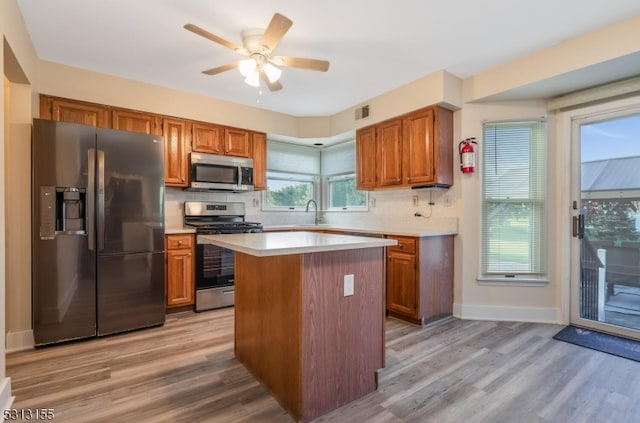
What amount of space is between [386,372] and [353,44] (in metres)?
2.69

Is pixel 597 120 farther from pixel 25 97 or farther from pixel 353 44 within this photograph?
pixel 25 97

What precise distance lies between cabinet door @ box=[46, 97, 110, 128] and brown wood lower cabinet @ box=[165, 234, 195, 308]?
56.4 inches

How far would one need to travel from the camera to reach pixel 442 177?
346 cm

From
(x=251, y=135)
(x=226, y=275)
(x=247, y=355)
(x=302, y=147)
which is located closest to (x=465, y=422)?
(x=247, y=355)

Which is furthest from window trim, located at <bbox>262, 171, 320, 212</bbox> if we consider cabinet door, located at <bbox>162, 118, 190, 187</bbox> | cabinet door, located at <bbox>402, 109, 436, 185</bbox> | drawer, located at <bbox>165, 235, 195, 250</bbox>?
cabinet door, located at <bbox>402, 109, 436, 185</bbox>

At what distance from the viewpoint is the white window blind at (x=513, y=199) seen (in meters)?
3.37

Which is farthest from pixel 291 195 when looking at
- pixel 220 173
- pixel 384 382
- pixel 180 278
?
pixel 384 382

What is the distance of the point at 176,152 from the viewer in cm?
385

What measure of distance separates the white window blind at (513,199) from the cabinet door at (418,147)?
0.60m

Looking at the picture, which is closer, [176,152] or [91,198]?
[91,198]

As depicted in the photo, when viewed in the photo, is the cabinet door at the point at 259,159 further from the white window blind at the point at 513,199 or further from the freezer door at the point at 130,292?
the white window blind at the point at 513,199

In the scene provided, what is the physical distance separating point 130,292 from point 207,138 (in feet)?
6.66

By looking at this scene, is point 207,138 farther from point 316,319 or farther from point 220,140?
point 316,319

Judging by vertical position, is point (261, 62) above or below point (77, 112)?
above
